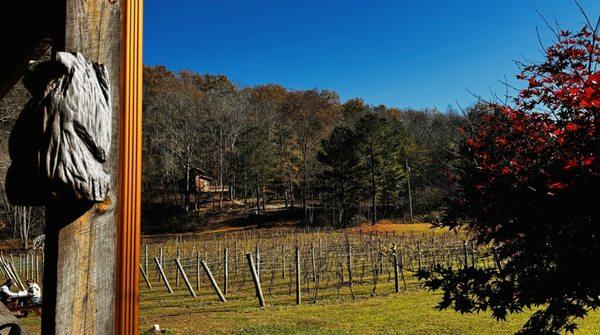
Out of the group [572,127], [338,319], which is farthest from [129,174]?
[338,319]

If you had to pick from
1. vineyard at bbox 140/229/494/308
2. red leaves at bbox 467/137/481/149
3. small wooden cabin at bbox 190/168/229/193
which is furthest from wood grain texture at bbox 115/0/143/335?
small wooden cabin at bbox 190/168/229/193

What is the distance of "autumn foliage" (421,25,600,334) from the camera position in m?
3.14

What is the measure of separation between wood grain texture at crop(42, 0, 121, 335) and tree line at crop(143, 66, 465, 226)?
118 feet

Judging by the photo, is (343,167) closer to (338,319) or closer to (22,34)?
(338,319)

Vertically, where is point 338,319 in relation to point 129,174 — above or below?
below

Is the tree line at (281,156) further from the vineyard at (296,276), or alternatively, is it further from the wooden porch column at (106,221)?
the wooden porch column at (106,221)

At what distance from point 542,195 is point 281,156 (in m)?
40.9

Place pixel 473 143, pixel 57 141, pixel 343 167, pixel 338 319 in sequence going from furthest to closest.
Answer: pixel 343 167 < pixel 338 319 < pixel 473 143 < pixel 57 141

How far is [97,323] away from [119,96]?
0.43 metres

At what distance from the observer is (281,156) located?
44094 millimetres

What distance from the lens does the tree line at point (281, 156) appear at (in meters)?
37.7

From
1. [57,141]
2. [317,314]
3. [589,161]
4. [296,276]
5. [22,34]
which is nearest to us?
[57,141]

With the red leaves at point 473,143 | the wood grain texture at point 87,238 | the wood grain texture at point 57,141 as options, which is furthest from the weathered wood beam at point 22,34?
the red leaves at point 473,143

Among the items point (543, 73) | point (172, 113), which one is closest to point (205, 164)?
point (172, 113)
